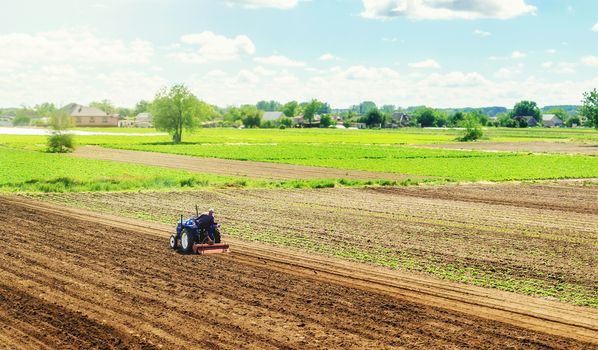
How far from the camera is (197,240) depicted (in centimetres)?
2166

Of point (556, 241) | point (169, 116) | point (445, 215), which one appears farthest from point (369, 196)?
point (169, 116)

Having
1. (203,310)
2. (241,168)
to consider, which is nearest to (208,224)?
(203,310)

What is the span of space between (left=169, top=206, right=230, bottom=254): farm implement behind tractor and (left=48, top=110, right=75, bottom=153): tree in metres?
70.9

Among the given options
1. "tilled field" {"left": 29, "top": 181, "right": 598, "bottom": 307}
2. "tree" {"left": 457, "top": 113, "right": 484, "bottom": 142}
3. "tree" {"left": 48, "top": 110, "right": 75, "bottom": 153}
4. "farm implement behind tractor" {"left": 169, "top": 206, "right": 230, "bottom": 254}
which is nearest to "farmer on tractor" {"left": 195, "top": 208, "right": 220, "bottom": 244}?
"farm implement behind tractor" {"left": 169, "top": 206, "right": 230, "bottom": 254}

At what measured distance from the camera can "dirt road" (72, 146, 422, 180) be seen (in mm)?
55094

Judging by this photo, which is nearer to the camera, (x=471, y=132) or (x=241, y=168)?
(x=241, y=168)

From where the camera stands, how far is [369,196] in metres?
40.5

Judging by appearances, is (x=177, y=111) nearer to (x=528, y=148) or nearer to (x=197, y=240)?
(x=528, y=148)

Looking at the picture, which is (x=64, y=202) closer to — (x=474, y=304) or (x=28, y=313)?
(x=28, y=313)

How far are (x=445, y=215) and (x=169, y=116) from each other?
86.5m

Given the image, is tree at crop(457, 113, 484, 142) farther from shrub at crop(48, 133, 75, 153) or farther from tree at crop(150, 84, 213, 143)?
shrub at crop(48, 133, 75, 153)

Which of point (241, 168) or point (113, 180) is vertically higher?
point (113, 180)

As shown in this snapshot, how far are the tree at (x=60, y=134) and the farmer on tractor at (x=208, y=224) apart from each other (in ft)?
234

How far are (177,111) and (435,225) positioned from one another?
89.5 meters
